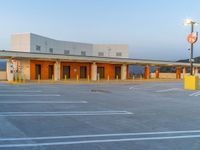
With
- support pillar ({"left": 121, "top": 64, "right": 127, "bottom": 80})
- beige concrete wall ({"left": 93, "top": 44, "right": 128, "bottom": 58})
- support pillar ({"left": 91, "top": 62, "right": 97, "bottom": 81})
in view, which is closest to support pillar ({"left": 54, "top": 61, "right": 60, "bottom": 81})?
support pillar ({"left": 91, "top": 62, "right": 97, "bottom": 81})

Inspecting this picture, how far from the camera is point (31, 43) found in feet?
148

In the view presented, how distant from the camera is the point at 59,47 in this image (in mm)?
52062

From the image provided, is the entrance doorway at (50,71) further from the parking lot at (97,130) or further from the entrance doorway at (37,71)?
the parking lot at (97,130)

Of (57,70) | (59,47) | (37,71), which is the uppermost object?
(59,47)

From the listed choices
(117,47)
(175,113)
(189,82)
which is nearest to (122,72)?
(117,47)

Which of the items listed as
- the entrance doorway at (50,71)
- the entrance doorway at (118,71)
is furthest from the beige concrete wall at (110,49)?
the entrance doorway at (50,71)

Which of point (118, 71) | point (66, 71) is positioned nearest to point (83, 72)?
point (66, 71)

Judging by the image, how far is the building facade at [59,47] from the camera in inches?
1781

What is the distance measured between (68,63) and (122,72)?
10.6 m

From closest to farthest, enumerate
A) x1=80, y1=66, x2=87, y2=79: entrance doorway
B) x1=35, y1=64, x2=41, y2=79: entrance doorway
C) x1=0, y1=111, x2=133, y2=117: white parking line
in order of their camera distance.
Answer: x1=0, y1=111, x2=133, y2=117: white parking line
x1=35, y1=64, x2=41, y2=79: entrance doorway
x1=80, y1=66, x2=87, y2=79: entrance doorway

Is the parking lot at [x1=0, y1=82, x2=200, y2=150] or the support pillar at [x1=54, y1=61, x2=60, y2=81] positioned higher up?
the support pillar at [x1=54, y1=61, x2=60, y2=81]

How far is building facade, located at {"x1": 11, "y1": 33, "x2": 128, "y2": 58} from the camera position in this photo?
45.2 meters

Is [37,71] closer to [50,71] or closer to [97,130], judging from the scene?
[50,71]

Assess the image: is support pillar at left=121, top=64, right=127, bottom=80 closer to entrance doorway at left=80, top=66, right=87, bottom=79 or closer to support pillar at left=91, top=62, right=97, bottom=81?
entrance doorway at left=80, top=66, right=87, bottom=79
